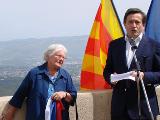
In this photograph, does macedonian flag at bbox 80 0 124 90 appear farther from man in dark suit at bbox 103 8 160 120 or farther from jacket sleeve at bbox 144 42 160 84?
jacket sleeve at bbox 144 42 160 84

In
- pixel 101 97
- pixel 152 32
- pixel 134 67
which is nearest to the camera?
pixel 134 67

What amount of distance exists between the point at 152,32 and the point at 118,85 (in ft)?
8.42

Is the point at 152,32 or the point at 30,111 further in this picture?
the point at 152,32

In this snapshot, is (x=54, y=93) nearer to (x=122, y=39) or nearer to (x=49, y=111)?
(x=49, y=111)

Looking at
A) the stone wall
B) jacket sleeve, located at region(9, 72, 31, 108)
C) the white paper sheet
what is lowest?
the stone wall

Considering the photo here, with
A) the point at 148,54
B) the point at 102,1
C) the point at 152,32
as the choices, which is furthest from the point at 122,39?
the point at 102,1

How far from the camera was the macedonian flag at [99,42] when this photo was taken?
25.2ft

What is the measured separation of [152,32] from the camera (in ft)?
24.9

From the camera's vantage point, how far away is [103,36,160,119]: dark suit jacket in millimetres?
5098

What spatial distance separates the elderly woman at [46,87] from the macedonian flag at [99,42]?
90.4 inches

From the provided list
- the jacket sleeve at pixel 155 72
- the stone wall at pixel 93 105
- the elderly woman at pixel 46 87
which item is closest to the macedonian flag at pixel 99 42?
the stone wall at pixel 93 105

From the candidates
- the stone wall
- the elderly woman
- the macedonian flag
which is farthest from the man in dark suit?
the macedonian flag

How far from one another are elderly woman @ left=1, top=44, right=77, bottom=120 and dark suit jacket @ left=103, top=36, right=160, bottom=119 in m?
0.57

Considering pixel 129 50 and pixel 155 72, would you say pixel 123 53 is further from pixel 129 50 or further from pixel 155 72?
pixel 155 72
